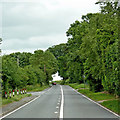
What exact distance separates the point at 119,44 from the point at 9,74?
12.8 m

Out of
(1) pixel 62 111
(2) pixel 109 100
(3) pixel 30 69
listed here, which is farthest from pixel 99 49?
(3) pixel 30 69

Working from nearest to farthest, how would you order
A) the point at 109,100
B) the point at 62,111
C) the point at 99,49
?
the point at 62,111 < the point at 109,100 < the point at 99,49

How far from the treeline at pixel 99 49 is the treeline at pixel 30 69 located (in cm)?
868

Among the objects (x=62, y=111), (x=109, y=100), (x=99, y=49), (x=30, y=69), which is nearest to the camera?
(x=62, y=111)

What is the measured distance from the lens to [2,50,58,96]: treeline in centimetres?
2727

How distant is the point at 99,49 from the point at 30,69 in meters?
34.3

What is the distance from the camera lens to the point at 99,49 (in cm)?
2739

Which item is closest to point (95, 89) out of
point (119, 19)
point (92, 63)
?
point (92, 63)

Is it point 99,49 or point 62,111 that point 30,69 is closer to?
point 99,49

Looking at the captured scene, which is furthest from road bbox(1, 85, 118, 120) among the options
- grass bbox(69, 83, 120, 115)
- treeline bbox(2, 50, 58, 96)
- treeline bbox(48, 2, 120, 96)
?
treeline bbox(2, 50, 58, 96)

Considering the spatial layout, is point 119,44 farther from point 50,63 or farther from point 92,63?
point 50,63

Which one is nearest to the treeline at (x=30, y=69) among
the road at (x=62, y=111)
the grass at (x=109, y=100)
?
the road at (x=62, y=111)

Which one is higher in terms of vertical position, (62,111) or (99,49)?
(99,49)

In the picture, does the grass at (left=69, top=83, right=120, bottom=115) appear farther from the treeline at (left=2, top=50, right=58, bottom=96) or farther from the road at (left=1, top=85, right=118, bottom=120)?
the treeline at (left=2, top=50, right=58, bottom=96)
